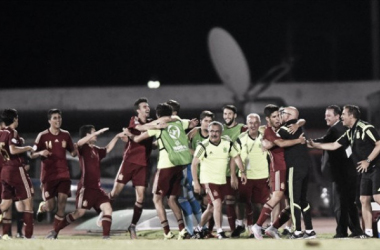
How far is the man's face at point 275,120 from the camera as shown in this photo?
1523 cm

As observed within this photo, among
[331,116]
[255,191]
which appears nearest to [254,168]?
[255,191]

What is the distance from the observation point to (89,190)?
15.2 meters

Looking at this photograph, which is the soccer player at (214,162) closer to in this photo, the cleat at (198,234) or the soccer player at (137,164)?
the cleat at (198,234)

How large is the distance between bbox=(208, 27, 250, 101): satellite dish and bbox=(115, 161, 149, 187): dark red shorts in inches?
586

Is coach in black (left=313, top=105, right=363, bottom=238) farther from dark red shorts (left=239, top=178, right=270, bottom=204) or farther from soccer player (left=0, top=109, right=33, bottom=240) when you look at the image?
soccer player (left=0, top=109, right=33, bottom=240)

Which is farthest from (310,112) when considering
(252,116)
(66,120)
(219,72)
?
(252,116)

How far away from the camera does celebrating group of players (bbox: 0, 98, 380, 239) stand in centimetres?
1455

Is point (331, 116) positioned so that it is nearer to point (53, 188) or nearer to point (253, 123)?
point (253, 123)

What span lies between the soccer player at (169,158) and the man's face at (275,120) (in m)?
1.44

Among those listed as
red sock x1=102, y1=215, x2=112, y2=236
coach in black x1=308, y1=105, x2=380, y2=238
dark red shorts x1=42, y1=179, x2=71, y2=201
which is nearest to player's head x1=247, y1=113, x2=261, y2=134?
coach in black x1=308, y1=105, x2=380, y2=238

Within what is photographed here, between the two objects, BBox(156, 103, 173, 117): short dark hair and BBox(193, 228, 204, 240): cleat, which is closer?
BBox(156, 103, 173, 117): short dark hair

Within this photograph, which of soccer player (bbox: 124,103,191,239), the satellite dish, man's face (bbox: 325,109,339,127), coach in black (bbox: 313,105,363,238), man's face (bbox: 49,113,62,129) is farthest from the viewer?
the satellite dish

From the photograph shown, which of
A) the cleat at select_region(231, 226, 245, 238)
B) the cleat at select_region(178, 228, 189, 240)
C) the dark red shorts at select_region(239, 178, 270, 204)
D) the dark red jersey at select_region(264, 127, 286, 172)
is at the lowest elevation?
the cleat at select_region(231, 226, 245, 238)
